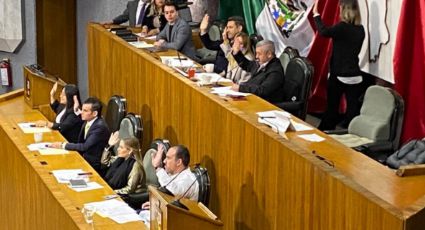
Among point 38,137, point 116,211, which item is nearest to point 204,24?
point 38,137

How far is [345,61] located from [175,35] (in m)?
1.65

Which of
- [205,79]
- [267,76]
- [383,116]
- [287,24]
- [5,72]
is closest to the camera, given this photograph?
[383,116]

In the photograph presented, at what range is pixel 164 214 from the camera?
459 cm

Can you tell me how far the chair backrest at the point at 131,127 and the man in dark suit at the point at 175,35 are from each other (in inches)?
47.3

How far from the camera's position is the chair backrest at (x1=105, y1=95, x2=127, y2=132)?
7656 mm

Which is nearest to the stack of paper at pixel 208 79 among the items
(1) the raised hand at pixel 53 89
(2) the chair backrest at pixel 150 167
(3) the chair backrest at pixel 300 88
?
(3) the chair backrest at pixel 300 88

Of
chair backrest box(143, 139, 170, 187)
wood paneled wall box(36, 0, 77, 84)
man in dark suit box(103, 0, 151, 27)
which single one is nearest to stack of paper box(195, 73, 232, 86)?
chair backrest box(143, 139, 170, 187)

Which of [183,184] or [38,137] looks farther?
[38,137]

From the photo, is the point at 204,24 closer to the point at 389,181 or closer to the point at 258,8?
the point at 258,8

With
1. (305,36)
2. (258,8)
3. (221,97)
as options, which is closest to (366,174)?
(221,97)

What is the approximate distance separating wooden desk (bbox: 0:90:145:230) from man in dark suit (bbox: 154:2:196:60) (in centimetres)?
139

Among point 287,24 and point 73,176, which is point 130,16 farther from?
point 73,176

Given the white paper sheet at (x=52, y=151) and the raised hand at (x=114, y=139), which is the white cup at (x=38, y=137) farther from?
the raised hand at (x=114, y=139)

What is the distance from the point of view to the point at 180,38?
839 centimetres
